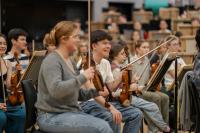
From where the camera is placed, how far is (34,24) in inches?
476

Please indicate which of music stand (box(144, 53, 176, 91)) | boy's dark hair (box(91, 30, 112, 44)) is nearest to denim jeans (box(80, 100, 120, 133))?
boy's dark hair (box(91, 30, 112, 44))

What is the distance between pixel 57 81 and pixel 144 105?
1.81 meters

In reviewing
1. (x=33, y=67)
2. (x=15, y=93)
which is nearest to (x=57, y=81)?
(x=33, y=67)

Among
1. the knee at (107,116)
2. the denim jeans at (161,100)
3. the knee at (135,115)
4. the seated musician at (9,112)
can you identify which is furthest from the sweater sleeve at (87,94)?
the denim jeans at (161,100)

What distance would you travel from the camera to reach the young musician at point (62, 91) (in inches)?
113

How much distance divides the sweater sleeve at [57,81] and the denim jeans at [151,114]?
1.62m

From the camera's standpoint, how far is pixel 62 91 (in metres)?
2.86

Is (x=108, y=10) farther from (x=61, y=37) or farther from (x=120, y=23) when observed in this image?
(x=61, y=37)

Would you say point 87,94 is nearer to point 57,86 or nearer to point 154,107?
point 57,86

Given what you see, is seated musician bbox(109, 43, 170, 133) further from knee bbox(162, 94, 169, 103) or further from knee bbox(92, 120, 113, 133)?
knee bbox(92, 120, 113, 133)

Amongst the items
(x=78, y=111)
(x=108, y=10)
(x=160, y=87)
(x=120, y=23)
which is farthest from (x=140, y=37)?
(x=78, y=111)

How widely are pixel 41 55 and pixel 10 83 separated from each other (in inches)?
14.8

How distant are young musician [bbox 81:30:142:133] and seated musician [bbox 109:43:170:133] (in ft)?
0.85

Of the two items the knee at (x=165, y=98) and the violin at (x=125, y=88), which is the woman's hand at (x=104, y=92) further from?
the knee at (x=165, y=98)
